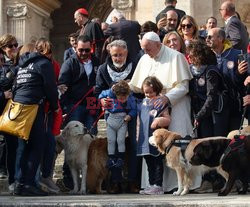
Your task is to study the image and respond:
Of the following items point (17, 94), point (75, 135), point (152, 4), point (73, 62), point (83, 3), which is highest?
point (83, 3)

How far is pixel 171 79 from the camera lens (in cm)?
808

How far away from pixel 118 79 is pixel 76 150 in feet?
3.71

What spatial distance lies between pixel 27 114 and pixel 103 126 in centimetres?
372

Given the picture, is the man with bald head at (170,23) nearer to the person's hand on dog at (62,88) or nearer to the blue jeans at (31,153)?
the person's hand on dog at (62,88)

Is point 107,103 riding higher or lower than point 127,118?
higher

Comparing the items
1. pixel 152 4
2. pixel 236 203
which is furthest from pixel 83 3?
pixel 236 203

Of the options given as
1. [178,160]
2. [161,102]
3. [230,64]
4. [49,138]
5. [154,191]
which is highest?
[230,64]

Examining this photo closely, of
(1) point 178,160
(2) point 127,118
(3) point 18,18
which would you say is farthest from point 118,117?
(3) point 18,18

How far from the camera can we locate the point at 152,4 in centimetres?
1587

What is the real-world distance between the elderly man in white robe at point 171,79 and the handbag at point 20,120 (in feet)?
4.97

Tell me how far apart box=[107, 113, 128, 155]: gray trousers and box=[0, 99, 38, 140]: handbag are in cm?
102

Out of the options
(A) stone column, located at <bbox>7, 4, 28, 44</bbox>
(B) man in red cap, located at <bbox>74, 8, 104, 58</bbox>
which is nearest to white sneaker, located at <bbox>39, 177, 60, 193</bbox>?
(B) man in red cap, located at <bbox>74, 8, 104, 58</bbox>

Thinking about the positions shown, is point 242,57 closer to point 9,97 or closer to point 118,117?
point 118,117

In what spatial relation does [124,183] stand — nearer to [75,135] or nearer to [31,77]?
[75,135]
